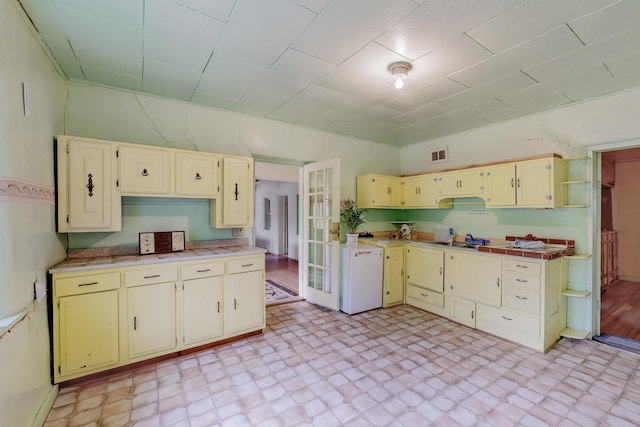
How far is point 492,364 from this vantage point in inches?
103

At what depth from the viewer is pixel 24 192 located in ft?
5.86

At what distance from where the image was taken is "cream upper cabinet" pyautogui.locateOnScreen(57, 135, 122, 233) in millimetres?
2377

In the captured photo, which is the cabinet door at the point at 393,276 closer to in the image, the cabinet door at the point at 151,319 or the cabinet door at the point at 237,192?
the cabinet door at the point at 237,192

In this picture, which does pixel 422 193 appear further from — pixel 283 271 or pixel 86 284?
pixel 86 284

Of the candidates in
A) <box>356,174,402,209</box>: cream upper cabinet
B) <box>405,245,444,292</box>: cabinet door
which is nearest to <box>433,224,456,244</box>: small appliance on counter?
<box>405,245,444,292</box>: cabinet door

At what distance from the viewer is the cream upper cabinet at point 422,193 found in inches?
170

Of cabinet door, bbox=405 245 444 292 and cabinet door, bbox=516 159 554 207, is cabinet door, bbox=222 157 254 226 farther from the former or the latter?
cabinet door, bbox=516 159 554 207

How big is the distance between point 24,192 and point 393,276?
402 cm

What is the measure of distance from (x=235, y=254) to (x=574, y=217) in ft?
13.0

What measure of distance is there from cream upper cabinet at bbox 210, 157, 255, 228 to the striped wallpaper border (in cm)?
141

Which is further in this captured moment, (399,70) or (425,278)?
(425,278)

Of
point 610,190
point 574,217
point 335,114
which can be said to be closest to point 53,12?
point 335,114

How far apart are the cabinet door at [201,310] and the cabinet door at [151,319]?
0.11 metres

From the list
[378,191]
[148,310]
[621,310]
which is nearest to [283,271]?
[378,191]
